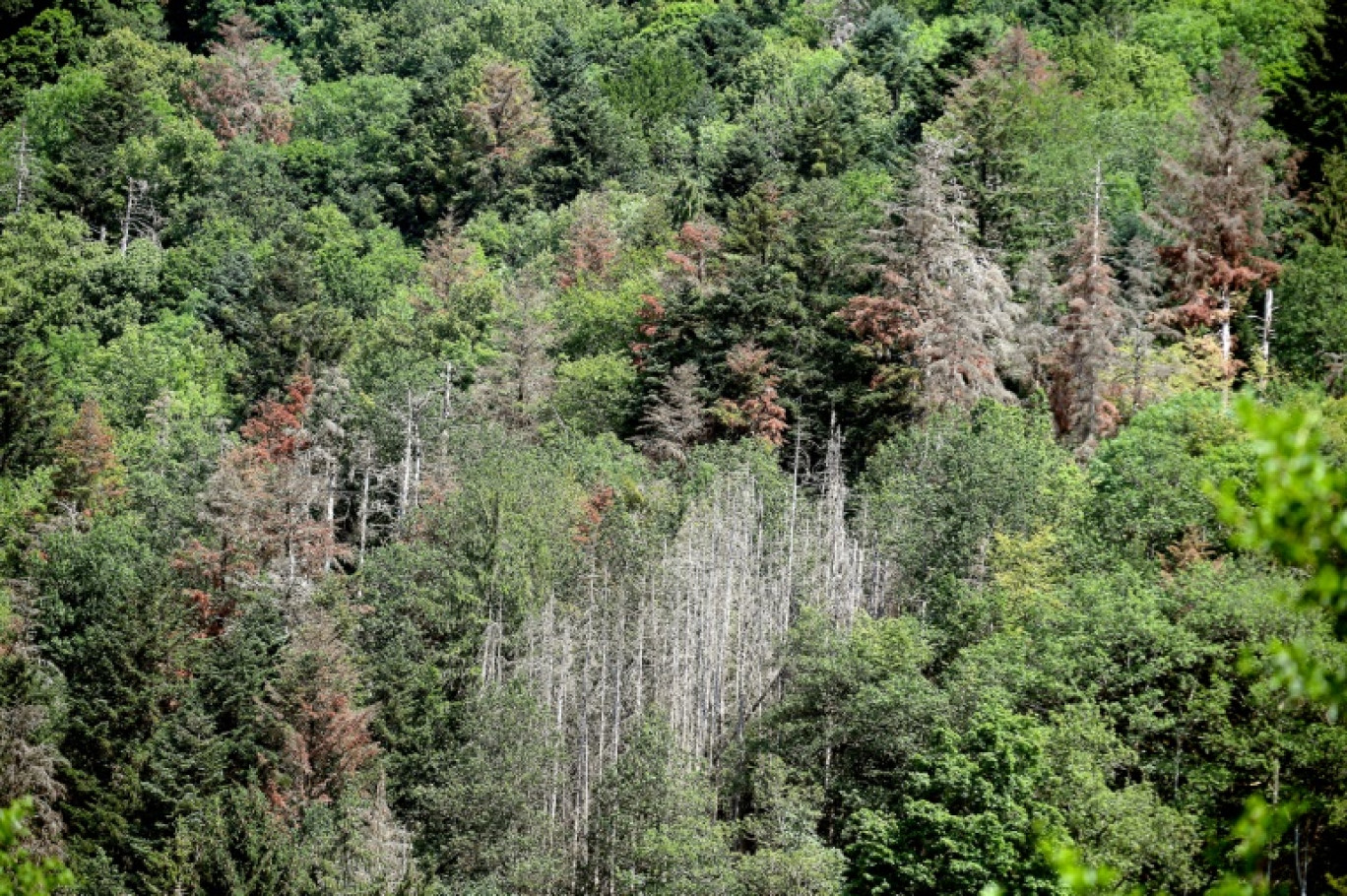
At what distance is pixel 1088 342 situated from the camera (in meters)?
50.8

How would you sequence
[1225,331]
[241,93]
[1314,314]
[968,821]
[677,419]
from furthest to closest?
1. [241,93]
2. [677,419]
3. [1314,314]
4. [1225,331]
5. [968,821]

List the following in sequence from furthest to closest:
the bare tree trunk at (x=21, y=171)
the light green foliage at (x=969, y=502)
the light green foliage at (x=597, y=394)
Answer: the bare tree trunk at (x=21, y=171), the light green foliage at (x=597, y=394), the light green foliage at (x=969, y=502)

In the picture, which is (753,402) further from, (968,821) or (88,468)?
(88,468)

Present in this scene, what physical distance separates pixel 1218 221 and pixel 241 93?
232 feet

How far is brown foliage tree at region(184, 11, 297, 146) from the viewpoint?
10625 centimetres

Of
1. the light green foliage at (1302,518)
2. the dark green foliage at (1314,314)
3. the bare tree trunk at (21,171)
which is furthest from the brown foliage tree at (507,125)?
the light green foliage at (1302,518)

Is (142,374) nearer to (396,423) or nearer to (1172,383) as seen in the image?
(396,423)

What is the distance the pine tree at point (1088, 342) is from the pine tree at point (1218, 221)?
2.28 m

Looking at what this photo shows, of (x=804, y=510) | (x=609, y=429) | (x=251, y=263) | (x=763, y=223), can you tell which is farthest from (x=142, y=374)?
(x=804, y=510)

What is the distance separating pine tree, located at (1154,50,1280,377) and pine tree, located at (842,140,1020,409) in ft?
16.4

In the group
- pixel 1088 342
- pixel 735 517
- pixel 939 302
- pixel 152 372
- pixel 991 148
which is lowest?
pixel 735 517

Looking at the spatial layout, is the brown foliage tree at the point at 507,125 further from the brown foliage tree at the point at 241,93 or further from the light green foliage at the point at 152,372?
the light green foliage at the point at 152,372

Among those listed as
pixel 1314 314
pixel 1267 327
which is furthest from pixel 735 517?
pixel 1314 314

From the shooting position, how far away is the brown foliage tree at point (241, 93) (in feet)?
349
